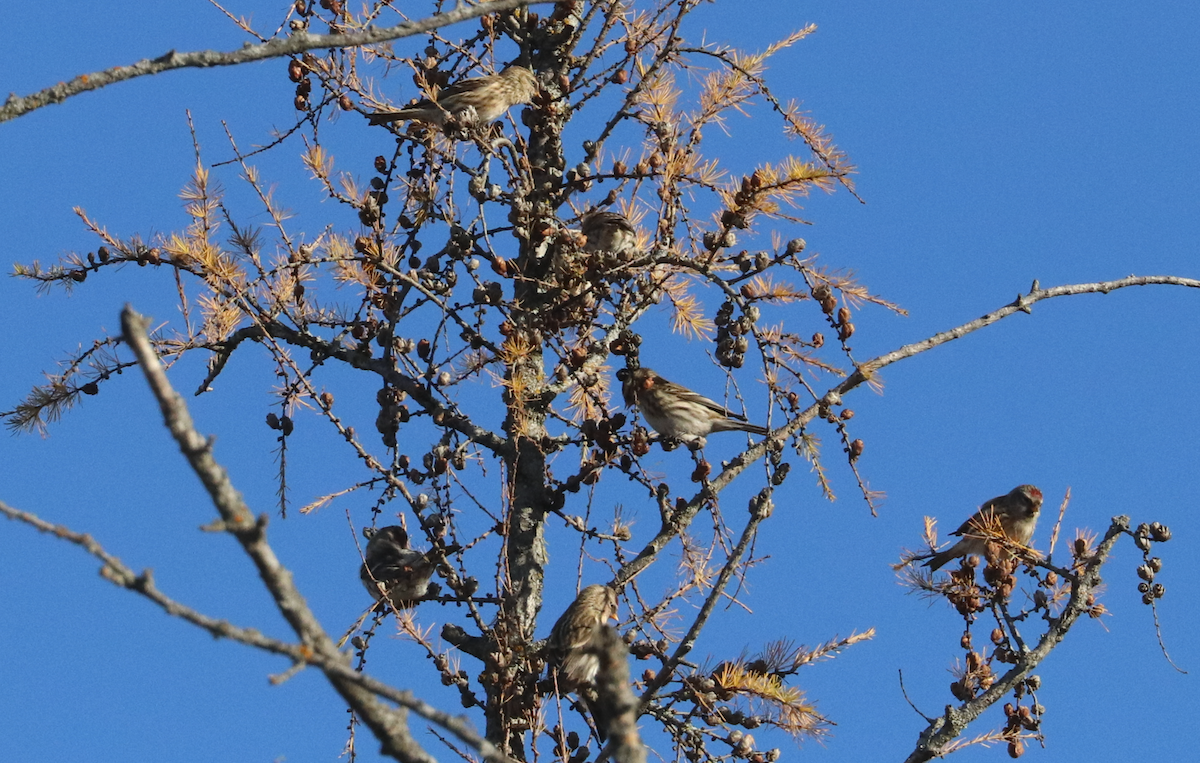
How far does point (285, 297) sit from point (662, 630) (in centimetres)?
188

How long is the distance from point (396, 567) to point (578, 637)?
3.83 feet

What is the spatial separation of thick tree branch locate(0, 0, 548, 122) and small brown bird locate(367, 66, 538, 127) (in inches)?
100

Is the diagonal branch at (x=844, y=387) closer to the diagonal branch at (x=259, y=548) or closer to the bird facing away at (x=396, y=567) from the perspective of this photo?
the bird facing away at (x=396, y=567)

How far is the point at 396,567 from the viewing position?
5.58 meters

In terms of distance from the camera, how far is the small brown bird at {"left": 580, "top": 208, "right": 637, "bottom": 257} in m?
5.46

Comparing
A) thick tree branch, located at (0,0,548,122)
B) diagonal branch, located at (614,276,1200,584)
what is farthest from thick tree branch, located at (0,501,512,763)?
diagonal branch, located at (614,276,1200,584)

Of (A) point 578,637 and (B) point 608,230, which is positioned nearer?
(A) point 578,637

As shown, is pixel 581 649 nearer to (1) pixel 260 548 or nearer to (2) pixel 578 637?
(2) pixel 578 637

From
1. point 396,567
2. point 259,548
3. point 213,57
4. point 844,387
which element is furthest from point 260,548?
point 396,567

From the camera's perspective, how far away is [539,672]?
4297 millimetres

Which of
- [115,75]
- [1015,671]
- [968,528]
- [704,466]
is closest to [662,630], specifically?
[704,466]

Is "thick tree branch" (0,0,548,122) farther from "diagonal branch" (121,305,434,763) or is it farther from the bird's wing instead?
the bird's wing

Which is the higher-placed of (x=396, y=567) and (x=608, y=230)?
(x=608, y=230)

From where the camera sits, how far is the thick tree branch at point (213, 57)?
2469 millimetres
